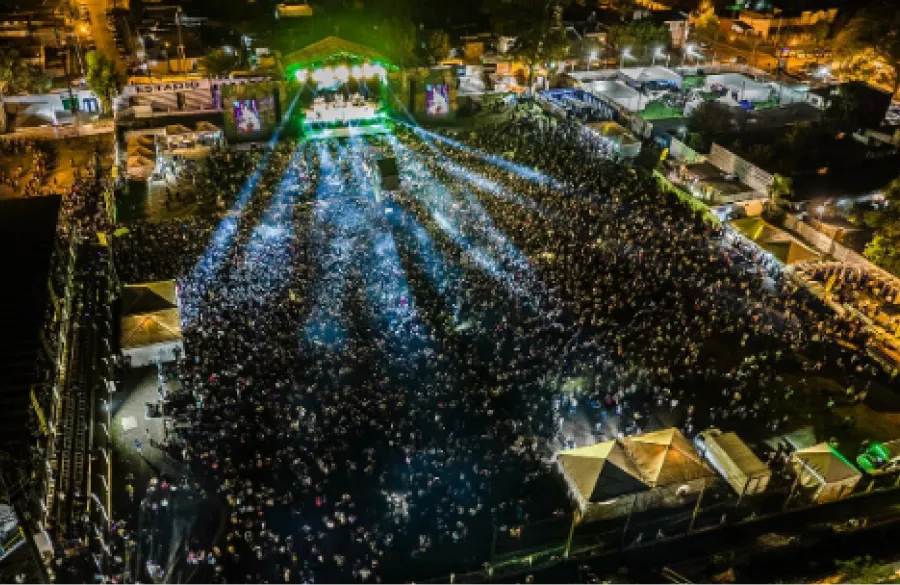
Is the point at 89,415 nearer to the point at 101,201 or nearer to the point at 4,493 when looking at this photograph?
the point at 4,493

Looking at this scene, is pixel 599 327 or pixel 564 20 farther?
pixel 564 20

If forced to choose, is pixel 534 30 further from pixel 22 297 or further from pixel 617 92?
pixel 22 297

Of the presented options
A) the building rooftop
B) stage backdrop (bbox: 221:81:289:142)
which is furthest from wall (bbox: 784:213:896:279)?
the building rooftop

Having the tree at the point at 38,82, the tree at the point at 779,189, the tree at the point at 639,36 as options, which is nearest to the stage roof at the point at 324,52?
the tree at the point at 38,82

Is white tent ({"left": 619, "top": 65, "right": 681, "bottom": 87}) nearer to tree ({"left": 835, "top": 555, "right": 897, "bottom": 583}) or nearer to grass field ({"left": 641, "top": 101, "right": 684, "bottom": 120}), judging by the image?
grass field ({"left": 641, "top": 101, "right": 684, "bottom": 120})

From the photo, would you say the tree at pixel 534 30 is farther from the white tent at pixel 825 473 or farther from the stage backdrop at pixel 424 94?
the white tent at pixel 825 473

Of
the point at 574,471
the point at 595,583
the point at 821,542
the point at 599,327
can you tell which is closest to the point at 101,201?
the point at 599,327

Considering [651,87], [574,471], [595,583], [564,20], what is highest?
[564,20]
